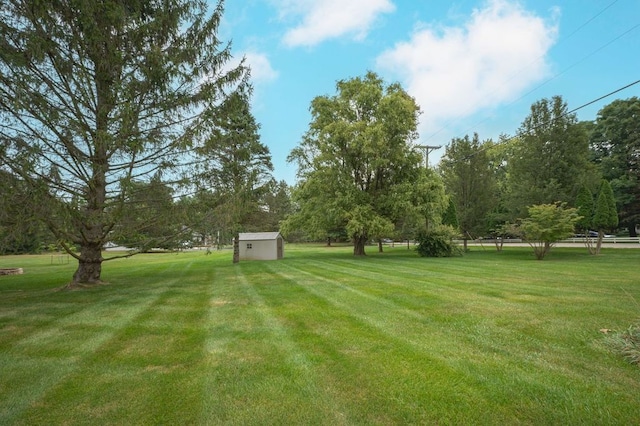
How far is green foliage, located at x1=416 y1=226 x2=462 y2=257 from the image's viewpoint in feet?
68.8

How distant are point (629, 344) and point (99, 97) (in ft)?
35.4

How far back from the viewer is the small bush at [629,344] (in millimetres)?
3508

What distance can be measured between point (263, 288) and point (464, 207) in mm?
21365

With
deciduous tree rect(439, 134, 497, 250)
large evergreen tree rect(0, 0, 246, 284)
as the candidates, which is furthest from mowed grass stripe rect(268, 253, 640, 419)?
deciduous tree rect(439, 134, 497, 250)

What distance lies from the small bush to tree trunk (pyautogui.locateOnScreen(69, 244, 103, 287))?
10551mm

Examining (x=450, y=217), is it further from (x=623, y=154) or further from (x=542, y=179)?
(x=623, y=154)

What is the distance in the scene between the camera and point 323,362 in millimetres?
3584

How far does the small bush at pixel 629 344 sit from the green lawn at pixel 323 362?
0.09 metres

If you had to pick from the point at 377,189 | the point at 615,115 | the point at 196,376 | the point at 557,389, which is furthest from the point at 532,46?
the point at 615,115

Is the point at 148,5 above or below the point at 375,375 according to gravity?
above

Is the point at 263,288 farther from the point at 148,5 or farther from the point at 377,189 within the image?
the point at 377,189

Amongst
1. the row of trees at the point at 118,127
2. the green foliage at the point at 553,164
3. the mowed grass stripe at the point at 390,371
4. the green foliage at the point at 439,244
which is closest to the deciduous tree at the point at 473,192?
the green foliage at the point at 553,164

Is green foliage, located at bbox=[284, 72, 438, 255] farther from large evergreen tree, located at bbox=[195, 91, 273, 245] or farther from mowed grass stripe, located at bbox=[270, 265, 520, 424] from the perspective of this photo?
mowed grass stripe, located at bbox=[270, 265, 520, 424]

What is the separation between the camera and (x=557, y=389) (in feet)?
9.49
